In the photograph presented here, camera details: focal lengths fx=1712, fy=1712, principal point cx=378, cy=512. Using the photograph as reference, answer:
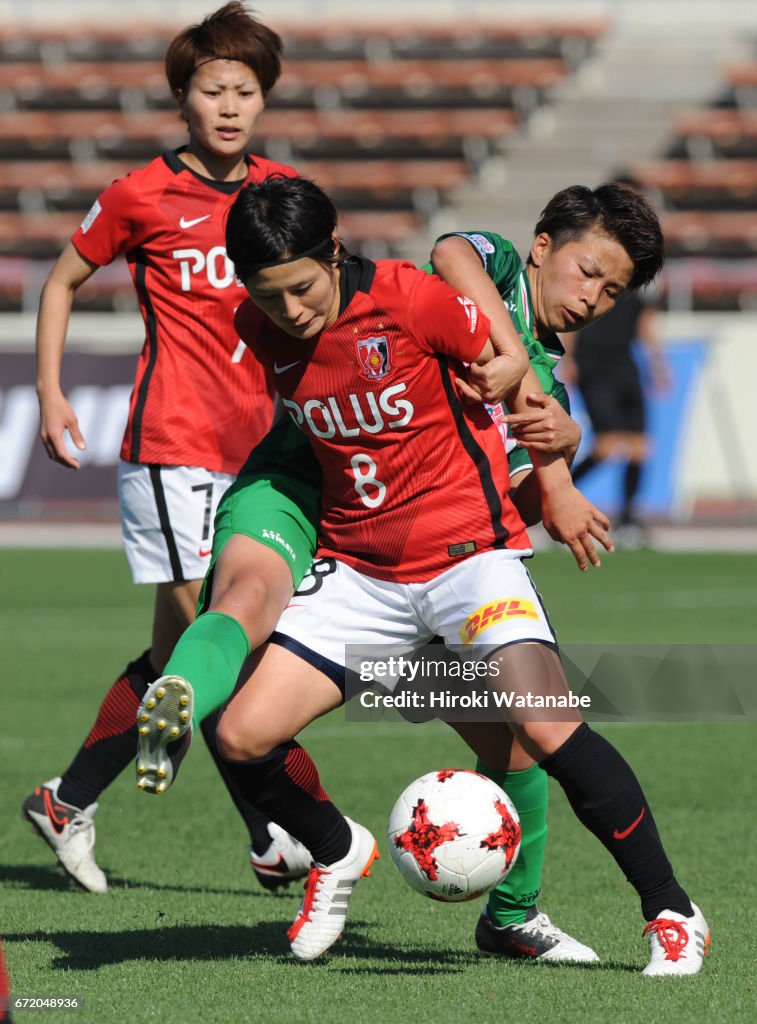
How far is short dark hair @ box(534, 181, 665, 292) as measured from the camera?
396 centimetres

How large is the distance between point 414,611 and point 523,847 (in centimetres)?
63

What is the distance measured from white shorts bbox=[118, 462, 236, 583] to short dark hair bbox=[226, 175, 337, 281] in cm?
131

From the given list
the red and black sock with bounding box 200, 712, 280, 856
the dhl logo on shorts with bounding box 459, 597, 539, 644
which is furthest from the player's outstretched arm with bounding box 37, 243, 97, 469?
the dhl logo on shorts with bounding box 459, 597, 539, 644

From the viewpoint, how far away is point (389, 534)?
12.8 ft

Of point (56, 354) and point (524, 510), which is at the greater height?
point (56, 354)

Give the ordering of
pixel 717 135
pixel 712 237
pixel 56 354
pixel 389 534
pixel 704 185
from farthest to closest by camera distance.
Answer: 1. pixel 717 135
2. pixel 704 185
3. pixel 712 237
4. pixel 56 354
5. pixel 389 534

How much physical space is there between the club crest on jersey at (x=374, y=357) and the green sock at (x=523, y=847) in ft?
3.28

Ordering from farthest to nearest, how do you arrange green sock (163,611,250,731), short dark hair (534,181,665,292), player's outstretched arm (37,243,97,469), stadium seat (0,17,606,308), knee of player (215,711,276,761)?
stadium seat (0,17,606,308) < player's outstretched arm (37,243,97,469) < short dark hair (534,181,665,292) < knee of player (215,711,276,761) < green sock (163,611,250,731)

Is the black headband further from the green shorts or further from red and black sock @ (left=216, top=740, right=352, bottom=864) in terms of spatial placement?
red and black sock @ (left=216, top=740, right=352, bottom=864)

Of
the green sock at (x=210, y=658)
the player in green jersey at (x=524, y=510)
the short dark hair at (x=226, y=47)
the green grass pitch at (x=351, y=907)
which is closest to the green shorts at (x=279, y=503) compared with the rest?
the player in green jersey at (x=524, y=510)

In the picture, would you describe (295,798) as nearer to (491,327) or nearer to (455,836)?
(455,836)

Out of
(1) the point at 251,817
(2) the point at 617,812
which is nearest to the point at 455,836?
(2) the point at 617,812

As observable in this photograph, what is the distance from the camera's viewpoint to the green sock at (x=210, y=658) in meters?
3.39

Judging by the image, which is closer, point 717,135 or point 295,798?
point 295,798
